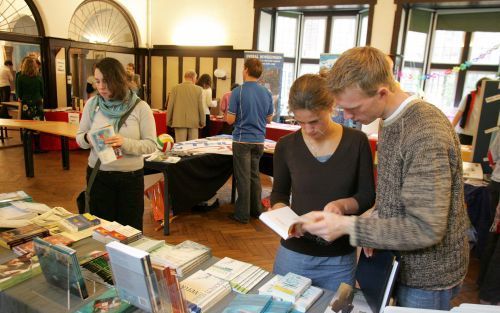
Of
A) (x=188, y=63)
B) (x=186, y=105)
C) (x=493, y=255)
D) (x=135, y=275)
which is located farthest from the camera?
(x=188, y=63)

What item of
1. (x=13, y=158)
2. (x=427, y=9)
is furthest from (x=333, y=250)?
(x=427, y=9)

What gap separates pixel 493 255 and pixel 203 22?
782cm

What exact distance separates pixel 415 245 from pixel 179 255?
0.88 m

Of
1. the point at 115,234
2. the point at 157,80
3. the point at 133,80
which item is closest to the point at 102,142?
the point at 115,234

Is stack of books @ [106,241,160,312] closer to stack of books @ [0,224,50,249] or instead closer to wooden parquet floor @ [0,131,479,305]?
stack of books @ [0,224,50,249]

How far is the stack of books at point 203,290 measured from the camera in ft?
3.89

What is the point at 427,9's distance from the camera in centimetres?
707

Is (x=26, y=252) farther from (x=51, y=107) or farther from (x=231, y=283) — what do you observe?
(x=51, y=107)

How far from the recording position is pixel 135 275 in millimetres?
1050

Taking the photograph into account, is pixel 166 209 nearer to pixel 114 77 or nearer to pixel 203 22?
pixel 114 77

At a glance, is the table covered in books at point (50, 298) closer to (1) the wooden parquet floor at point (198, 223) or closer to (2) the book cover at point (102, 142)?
(2) the book cover at point (102, 142)

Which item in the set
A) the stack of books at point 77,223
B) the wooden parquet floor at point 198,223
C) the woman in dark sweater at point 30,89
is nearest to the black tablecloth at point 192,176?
the wooden parquet floor at point 198,223

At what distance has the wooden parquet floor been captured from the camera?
→ 10.3ft

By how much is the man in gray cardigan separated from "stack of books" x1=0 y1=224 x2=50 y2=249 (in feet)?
3.88
